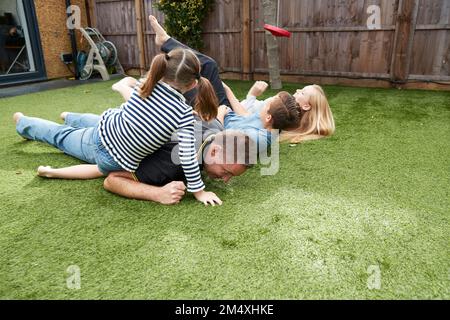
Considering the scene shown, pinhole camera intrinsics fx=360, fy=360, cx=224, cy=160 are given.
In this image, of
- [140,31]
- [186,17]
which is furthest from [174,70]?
[140,31]

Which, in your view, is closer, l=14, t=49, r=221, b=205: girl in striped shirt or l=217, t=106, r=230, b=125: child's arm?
l=14, t=49, r=221, b=205: girl in striped shirt

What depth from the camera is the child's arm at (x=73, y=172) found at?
6.84 ft

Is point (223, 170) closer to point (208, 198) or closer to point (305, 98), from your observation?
point (208, 198)

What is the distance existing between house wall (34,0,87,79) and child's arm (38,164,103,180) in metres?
5.29

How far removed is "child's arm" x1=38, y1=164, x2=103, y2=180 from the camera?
208 centimetres

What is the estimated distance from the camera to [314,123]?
7.76 ft

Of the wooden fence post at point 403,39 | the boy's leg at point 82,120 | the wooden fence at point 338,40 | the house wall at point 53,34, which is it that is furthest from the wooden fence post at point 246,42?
the boy's leg at point 82,120

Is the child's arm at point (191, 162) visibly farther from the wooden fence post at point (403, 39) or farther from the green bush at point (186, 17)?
the green bush at point (186, 17)

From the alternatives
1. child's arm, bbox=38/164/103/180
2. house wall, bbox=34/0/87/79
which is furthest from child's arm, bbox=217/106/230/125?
house wall, bbox=34/0/87/79

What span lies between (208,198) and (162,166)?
0.96 ft

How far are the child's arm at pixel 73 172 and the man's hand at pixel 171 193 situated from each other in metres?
0.53
